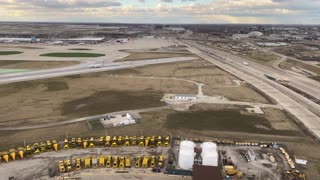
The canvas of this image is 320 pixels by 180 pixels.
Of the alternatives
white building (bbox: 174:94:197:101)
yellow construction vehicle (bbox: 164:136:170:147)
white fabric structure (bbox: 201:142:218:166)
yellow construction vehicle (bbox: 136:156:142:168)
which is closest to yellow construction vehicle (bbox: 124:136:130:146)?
yellow construction vehicle (bbox: 136:156:142:168)

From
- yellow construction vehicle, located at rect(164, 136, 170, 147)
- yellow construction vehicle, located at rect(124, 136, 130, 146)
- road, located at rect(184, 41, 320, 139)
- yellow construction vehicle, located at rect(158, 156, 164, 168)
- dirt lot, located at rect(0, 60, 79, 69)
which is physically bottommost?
yellow construction vehicle, located at rect(158, 156, 164, 168)

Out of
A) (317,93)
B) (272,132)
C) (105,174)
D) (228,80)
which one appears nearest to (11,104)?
(105,174)

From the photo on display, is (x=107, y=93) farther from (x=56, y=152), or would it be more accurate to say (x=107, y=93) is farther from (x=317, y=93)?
(x=317, y=93)

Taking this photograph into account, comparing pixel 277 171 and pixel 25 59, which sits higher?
pixel 25 59

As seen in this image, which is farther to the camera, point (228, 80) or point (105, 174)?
point (228, 80)

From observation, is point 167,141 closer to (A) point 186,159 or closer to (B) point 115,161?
(A) point 186,159

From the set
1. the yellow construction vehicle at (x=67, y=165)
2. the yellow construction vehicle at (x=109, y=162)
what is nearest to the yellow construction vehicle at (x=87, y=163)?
the yellow construction vehicle at (x=67, y=165)

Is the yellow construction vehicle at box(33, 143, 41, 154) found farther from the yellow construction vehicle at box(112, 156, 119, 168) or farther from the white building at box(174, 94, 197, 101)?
the white building at box(174, 94, 197, 101)
